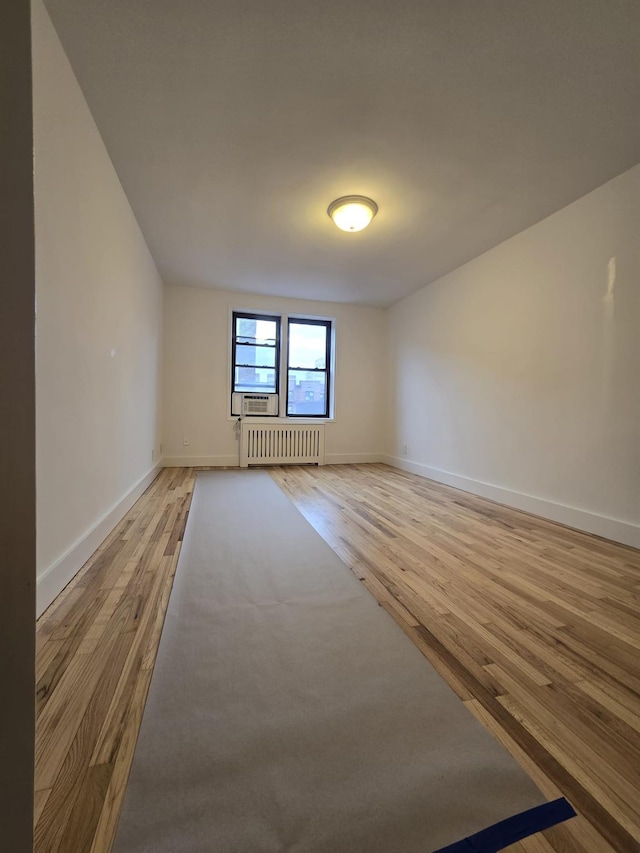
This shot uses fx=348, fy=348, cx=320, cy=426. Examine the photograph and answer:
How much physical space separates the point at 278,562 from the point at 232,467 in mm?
3303

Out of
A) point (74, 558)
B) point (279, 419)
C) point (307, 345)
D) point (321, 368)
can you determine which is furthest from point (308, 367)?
point (74, 558)

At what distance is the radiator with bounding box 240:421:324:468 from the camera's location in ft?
17.0

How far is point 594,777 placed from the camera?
2.78ft

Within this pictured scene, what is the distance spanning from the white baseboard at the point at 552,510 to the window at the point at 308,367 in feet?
7.27

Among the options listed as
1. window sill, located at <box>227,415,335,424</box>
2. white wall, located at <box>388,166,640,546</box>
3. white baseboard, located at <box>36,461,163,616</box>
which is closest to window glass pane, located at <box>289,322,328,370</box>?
window sill, located at <box>227,415,335,424</box>

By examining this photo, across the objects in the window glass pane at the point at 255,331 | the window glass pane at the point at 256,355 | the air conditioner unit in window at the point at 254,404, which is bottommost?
the air conditioner unit in window at the point at 254,404

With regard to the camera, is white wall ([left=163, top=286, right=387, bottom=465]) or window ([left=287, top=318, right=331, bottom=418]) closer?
white wall ([left=163, top=286, right=387, bottom=465])

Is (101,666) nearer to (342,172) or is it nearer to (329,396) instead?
(342,172)

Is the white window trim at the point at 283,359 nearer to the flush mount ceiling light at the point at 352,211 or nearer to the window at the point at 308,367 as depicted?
the window at the point at 308,367

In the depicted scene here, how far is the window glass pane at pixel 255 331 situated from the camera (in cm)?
537

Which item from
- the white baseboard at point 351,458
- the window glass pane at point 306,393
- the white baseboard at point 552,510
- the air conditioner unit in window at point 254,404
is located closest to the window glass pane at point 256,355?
the window glass pane at point 306,393

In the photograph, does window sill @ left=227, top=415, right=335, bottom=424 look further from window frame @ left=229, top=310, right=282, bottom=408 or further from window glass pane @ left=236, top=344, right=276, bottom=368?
window glass pane @ left=236, top=344, right=276, bottom=368

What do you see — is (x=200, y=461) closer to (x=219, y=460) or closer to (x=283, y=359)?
(x=219, y=460)

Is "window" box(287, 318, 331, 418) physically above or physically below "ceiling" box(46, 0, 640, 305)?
below
